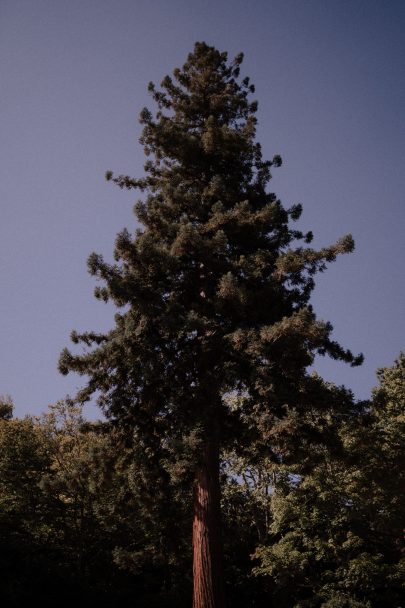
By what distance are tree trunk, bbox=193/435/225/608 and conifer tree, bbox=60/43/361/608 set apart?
2 centimetres

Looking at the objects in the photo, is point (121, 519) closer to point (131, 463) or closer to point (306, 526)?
point (306, 526)

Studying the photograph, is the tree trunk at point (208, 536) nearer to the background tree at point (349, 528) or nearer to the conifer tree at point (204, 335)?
the conifer tree at point (204, 335)

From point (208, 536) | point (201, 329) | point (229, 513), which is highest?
point (201, 329)

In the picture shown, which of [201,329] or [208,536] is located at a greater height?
[201,329]

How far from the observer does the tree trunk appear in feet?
26.3

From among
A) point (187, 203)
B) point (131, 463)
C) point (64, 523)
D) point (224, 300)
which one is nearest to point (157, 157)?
point (187, 203)

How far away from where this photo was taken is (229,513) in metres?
23.4

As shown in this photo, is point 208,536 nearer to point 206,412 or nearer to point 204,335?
point 206,412

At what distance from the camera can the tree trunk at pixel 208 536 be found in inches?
316

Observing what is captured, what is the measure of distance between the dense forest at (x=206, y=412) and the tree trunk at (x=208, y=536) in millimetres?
32

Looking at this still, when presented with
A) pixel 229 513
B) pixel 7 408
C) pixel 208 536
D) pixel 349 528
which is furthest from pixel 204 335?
pixel 7 408

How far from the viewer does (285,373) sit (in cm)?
911

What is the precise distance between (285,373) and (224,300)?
7.67ft

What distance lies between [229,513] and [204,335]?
17.6 m
